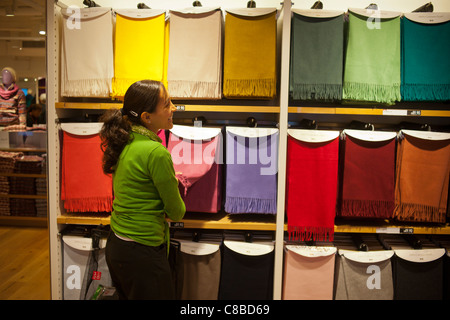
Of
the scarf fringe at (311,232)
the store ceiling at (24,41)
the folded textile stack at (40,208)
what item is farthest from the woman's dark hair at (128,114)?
the store ceiling at (24,41)

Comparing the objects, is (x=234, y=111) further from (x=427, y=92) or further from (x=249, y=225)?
(x=427, y=92)

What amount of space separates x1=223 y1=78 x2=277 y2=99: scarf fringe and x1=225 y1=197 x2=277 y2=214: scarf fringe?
637 millimetres

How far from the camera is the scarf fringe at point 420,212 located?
6.64ft

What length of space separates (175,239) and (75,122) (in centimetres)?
99

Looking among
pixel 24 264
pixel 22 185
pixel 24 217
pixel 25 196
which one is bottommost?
pixel 24 264

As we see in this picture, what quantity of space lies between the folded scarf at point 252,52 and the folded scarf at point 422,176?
90 centimetres

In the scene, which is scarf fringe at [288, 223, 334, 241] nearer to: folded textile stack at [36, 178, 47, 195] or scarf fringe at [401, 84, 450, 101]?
scarf fringe at [401, 84, 450, 101]

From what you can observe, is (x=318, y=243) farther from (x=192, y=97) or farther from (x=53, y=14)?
(x=53, y=14)

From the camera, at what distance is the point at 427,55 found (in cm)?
199

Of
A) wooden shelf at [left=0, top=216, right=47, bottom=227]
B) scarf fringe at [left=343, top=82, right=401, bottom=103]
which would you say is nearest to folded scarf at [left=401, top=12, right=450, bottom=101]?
scarf fringe at [left=343, top=82, right=401, bottom=103]

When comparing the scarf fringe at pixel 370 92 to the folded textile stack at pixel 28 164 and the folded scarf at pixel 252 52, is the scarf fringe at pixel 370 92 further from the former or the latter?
the folded textile stack at pixel 28 164

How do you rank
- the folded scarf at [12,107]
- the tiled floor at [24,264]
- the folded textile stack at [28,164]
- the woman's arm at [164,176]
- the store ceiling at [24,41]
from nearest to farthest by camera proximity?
the woman's arm at [164,176] < the tiled floor at [24,264] < the folded scarf at [12,107] < the folded textile stack at [28,164] < the store ceiling at [24,41]

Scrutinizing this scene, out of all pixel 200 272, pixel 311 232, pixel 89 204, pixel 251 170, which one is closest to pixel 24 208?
pixel 89 204

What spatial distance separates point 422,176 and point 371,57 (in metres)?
0.79
